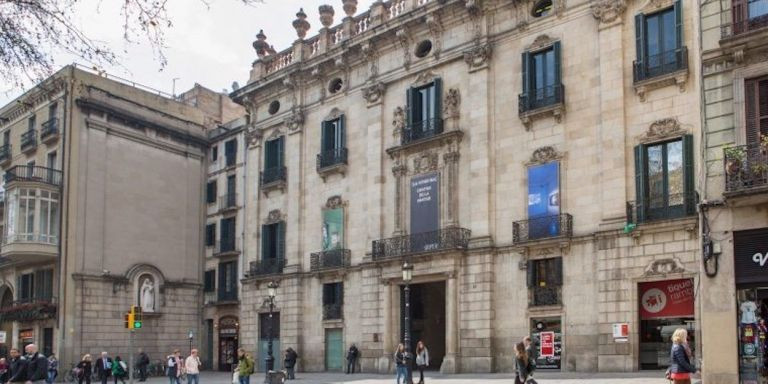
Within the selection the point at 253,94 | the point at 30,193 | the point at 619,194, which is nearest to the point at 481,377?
the point at 619,194

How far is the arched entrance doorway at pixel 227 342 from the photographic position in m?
49.6

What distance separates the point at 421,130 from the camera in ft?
125

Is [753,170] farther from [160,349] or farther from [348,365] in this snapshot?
[160,349]

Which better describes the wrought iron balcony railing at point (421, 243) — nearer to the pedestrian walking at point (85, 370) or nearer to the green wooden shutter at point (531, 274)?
the green wooden shutter at point (531, 274)

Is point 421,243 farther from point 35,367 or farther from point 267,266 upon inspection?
point 35,367

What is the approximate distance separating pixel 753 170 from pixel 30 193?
36.7 metres

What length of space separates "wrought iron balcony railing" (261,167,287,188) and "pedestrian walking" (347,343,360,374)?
34.0 feet

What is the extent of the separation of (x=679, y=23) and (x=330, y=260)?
63.8ft

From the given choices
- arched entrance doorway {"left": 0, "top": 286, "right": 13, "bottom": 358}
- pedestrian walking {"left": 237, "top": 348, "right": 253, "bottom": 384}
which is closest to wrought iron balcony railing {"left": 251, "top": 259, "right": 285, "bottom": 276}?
arched entrance doorway {"left": 0, "top": 286, "right": 13, "bottom": 358}

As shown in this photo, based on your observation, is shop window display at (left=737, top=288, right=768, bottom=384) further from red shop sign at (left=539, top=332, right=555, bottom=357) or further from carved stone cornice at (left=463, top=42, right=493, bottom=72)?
carved stone cornice at (left=463, top=42, right=493, bottom=72)

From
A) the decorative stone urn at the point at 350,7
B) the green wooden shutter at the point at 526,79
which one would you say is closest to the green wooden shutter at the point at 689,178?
the green wooden shutter at the point at 526,79

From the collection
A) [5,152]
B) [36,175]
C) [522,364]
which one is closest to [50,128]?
[36,175]

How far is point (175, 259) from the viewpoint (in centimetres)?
5150

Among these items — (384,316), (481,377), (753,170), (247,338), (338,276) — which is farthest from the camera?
(247,338)
